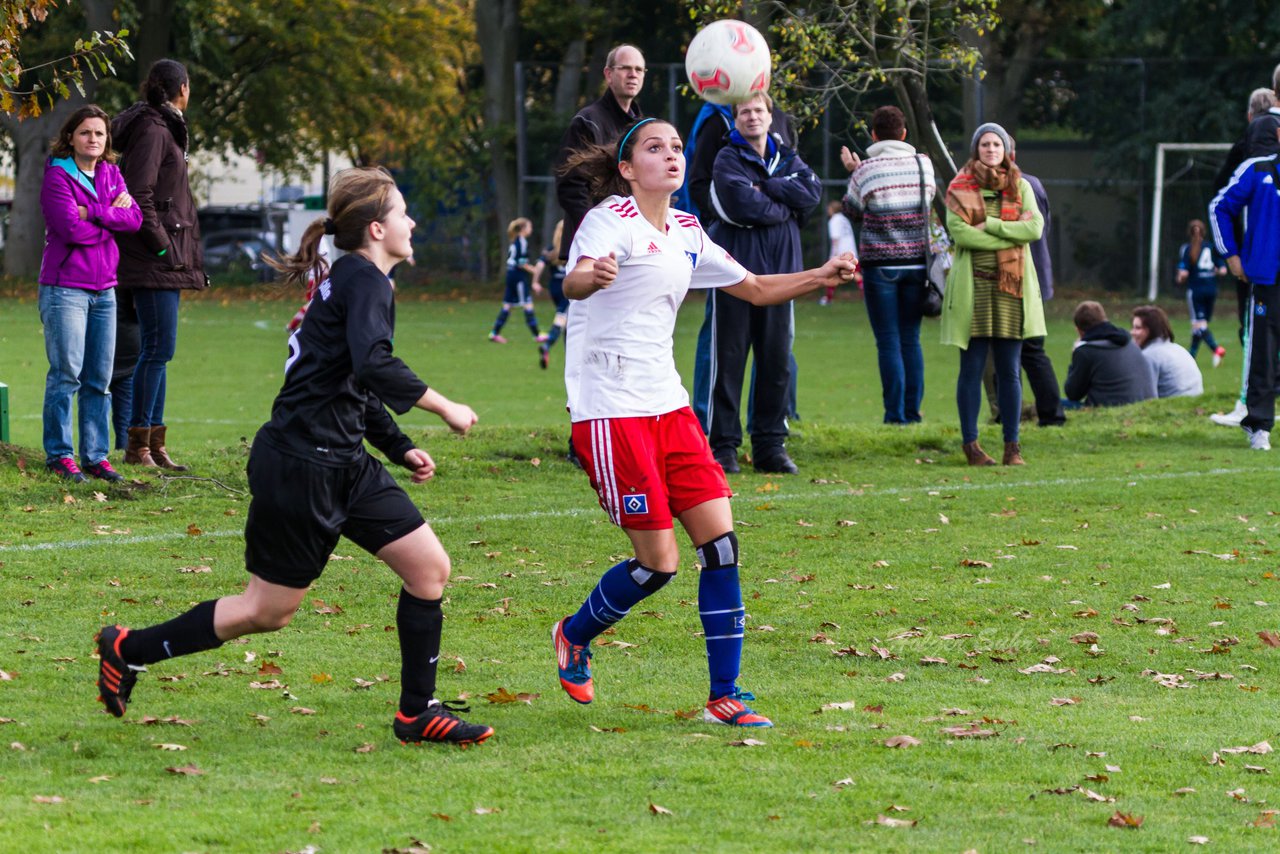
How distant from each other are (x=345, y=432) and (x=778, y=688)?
1867 millimetres

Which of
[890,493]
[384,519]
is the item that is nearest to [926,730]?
[384,519]

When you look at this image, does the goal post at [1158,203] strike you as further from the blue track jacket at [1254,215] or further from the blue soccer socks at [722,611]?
the blue soccer socks at [722,611]

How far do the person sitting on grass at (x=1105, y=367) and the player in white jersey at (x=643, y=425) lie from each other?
1002 centimetres

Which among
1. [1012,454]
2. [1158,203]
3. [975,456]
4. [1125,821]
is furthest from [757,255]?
[1158,203]

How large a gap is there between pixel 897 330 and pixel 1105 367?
9.73 ft

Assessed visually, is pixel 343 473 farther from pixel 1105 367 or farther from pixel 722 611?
pixel 1105 367

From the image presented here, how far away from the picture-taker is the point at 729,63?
947 cm

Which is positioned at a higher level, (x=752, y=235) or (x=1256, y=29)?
(x=1256, y=29)

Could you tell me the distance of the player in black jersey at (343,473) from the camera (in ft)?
17.1

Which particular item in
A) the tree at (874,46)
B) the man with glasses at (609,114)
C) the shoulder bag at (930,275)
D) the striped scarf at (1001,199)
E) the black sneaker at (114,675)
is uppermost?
the tree at (874,46)

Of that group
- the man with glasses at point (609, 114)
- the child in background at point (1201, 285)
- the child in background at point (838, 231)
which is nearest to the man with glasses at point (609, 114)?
the man with glasses at point (609, 114)

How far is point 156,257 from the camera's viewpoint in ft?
34.2

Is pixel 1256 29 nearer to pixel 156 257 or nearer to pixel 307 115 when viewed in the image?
pixel 307 115

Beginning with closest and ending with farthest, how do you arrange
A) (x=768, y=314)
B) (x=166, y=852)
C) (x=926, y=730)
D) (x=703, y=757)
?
(x=166, y=852), (x=703, y=757), (x=926, y=730), (x=768, y=314)
